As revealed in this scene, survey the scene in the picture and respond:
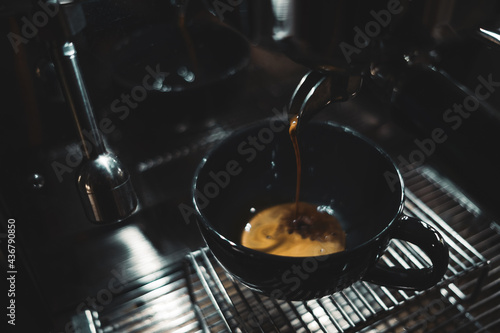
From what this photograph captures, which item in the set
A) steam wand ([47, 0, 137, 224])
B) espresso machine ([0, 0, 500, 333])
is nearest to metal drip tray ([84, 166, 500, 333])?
espresso machine ([0, 0, 500, 333])

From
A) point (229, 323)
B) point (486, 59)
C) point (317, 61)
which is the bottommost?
point (229, 323)

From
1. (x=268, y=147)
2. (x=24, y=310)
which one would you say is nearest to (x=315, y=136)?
(x=268, y=147)

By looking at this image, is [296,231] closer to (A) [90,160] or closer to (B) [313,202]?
(B) [313,202]

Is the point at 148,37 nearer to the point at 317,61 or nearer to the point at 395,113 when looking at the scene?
the point at 317,61

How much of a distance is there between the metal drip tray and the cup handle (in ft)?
0.17

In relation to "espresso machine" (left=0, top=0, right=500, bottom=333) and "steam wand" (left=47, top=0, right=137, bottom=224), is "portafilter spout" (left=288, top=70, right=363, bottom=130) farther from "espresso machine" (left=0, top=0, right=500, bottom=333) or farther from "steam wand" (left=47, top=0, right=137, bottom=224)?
"steam wand" (left=47, top=0, right=137, bottom=224)

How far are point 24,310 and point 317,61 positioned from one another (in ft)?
0.95

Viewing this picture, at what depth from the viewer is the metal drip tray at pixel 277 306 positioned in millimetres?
389

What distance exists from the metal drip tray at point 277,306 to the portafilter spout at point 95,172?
12cm

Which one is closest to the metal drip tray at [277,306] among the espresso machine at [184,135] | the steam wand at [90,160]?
the espresso machine at [184,135]

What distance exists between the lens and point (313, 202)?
0.45 metres

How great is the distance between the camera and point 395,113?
0.52 m

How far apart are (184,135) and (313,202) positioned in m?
0.13

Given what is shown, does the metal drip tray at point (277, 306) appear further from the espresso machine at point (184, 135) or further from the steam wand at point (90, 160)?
the steam wand at point (90, 160)
